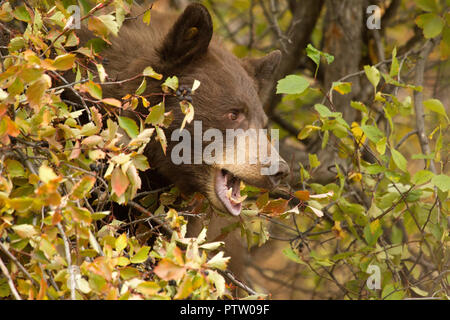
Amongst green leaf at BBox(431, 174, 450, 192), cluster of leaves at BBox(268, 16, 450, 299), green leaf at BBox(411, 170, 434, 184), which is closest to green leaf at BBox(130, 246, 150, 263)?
cluster of leaves at BBox(268, 16, 450, 299)

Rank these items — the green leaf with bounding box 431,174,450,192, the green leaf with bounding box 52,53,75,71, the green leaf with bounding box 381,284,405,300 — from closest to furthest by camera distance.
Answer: the green leaf with bounding box 52,53,75,71 → the green leaf with bounding box 431,174,450,192 → the green leaf with bounding box 381,284,405,300

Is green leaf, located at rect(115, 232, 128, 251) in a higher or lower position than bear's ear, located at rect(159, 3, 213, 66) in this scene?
lower

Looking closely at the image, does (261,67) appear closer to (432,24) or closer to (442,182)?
(432,24)

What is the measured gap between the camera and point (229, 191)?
3484 millimetres

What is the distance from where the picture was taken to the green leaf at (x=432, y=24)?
377 cm

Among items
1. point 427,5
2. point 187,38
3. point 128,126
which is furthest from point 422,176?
point 128,126

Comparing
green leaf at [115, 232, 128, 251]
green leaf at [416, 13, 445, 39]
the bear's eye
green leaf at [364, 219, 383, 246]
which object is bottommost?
green leaf at [364, 219, 383, 246]

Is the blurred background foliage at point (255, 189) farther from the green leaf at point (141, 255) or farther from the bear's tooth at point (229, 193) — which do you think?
the bear's tooth at point (229, 193)

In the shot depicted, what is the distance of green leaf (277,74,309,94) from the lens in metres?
3.68

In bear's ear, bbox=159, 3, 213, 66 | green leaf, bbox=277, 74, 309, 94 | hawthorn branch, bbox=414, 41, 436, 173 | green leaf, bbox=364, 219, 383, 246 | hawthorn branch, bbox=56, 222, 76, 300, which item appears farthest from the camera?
hawthorn branch, bbox=414, 41, 436, 173

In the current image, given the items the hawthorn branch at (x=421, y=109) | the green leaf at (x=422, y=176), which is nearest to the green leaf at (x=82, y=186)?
the green leaf at (x=422, y=176)

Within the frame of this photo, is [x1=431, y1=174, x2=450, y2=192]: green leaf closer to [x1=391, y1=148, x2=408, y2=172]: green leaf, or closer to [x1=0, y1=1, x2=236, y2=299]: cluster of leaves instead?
[x1=391, y1=148, x2=408, y2=172]: green leaf

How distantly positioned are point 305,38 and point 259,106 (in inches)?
90.5

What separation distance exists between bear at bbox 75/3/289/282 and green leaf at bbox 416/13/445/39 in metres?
1.06
